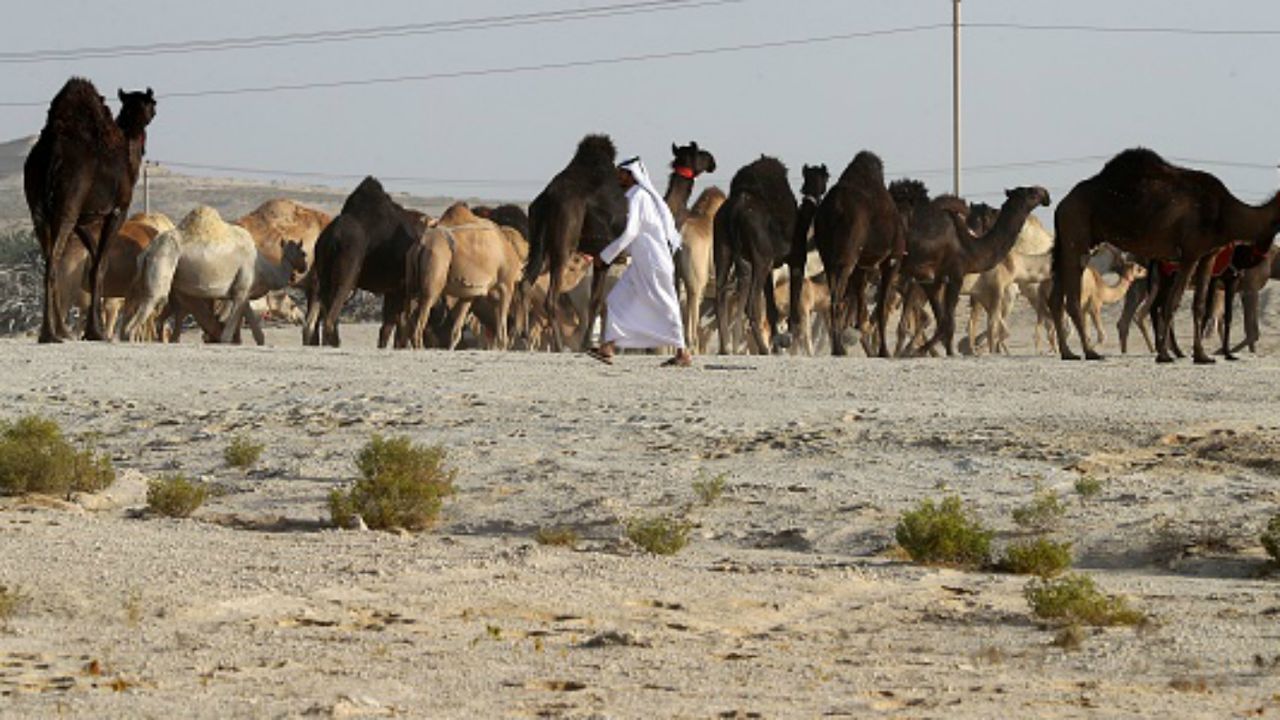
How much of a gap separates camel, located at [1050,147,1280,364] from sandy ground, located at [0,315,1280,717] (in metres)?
2.70

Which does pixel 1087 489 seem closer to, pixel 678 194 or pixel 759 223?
pixel 678 194

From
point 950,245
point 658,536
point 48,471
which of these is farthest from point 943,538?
point 950,245

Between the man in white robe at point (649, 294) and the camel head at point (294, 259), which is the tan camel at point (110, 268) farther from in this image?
the man in white robe at point (649, 294)

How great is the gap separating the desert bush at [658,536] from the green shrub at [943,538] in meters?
0.99

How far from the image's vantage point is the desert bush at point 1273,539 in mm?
10992

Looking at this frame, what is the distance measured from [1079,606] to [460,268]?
68.0ft

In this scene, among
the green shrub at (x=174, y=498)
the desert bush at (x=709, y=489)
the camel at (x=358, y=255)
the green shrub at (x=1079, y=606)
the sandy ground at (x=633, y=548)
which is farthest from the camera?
the camel at (x=358, y=255)

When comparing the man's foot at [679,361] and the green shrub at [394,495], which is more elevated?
the man's foot at [679,361]

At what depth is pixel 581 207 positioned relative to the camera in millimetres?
26203

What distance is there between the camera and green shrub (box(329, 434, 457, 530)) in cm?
1200

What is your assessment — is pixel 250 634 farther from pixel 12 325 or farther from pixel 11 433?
pixel 12 325

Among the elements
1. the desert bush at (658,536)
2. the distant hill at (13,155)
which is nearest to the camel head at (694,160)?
the desert bush at (658,536)

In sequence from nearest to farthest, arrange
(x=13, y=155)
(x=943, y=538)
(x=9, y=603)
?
1. (x=9, y=603)
2. (x=943, y=538)
3. (x=13, y=155)

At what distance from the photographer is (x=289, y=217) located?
34.3 m
